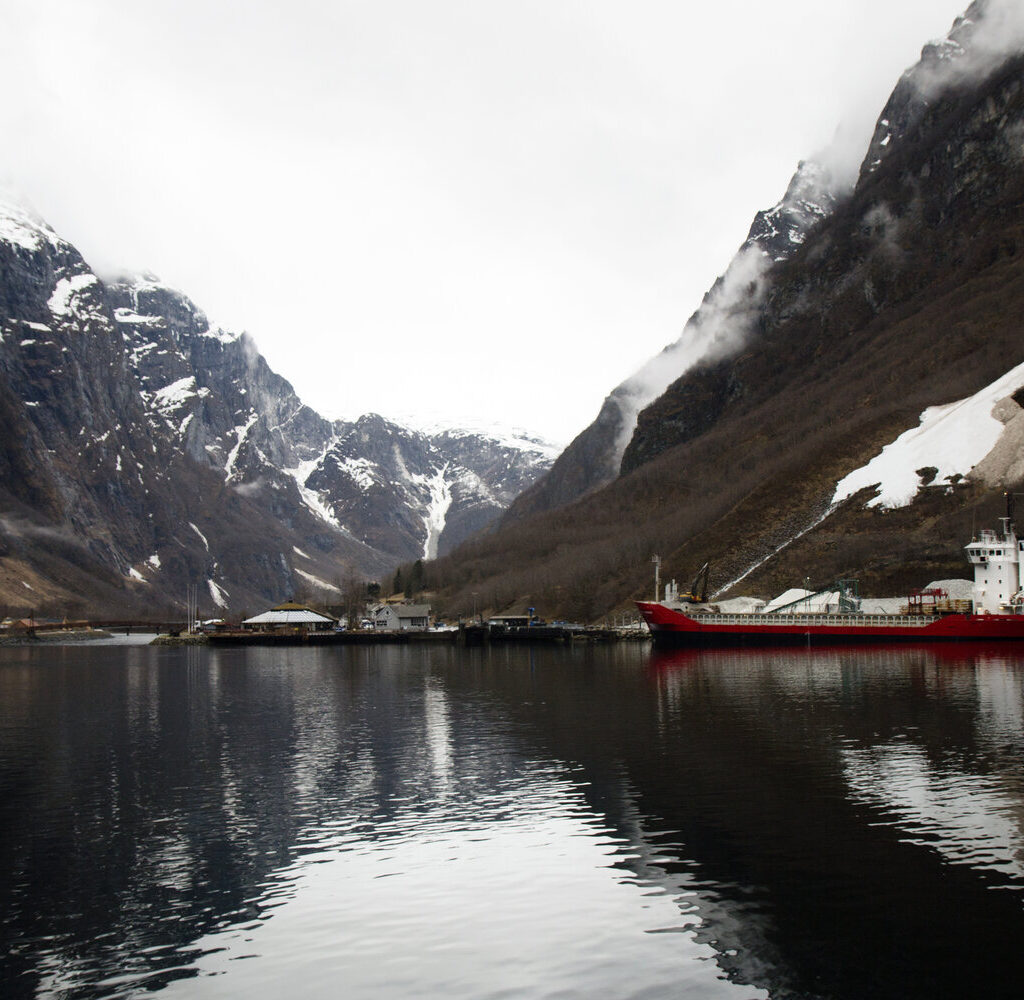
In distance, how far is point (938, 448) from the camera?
154 metres

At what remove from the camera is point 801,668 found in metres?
83.8

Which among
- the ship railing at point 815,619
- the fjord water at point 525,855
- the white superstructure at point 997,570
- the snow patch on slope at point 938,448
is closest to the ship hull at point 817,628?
the ship railing at point 815,619

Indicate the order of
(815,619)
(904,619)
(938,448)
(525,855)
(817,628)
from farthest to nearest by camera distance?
(938,448)
(815,619)
(817,628)
(904,619)
(525,855)

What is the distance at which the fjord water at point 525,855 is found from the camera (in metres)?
19.2

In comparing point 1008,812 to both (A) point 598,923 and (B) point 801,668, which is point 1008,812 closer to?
(A) point 598,923

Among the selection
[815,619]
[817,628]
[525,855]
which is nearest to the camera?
[525,855]

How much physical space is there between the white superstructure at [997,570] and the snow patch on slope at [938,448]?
28312 mm

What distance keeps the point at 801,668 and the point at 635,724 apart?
39.1m

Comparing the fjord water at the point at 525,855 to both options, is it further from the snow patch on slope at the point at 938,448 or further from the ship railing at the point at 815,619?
the snow patch on slope at the point at 938,448

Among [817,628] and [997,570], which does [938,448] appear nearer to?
[997,570]

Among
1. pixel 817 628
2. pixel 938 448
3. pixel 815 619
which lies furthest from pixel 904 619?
pixel 938 448

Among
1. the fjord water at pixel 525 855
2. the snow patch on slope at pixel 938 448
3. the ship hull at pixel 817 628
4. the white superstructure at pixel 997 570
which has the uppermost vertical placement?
the snow patch on slope at pixel 938 448

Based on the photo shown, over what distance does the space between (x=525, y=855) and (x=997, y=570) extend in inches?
4206

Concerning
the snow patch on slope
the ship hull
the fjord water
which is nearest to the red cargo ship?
the ship hull
